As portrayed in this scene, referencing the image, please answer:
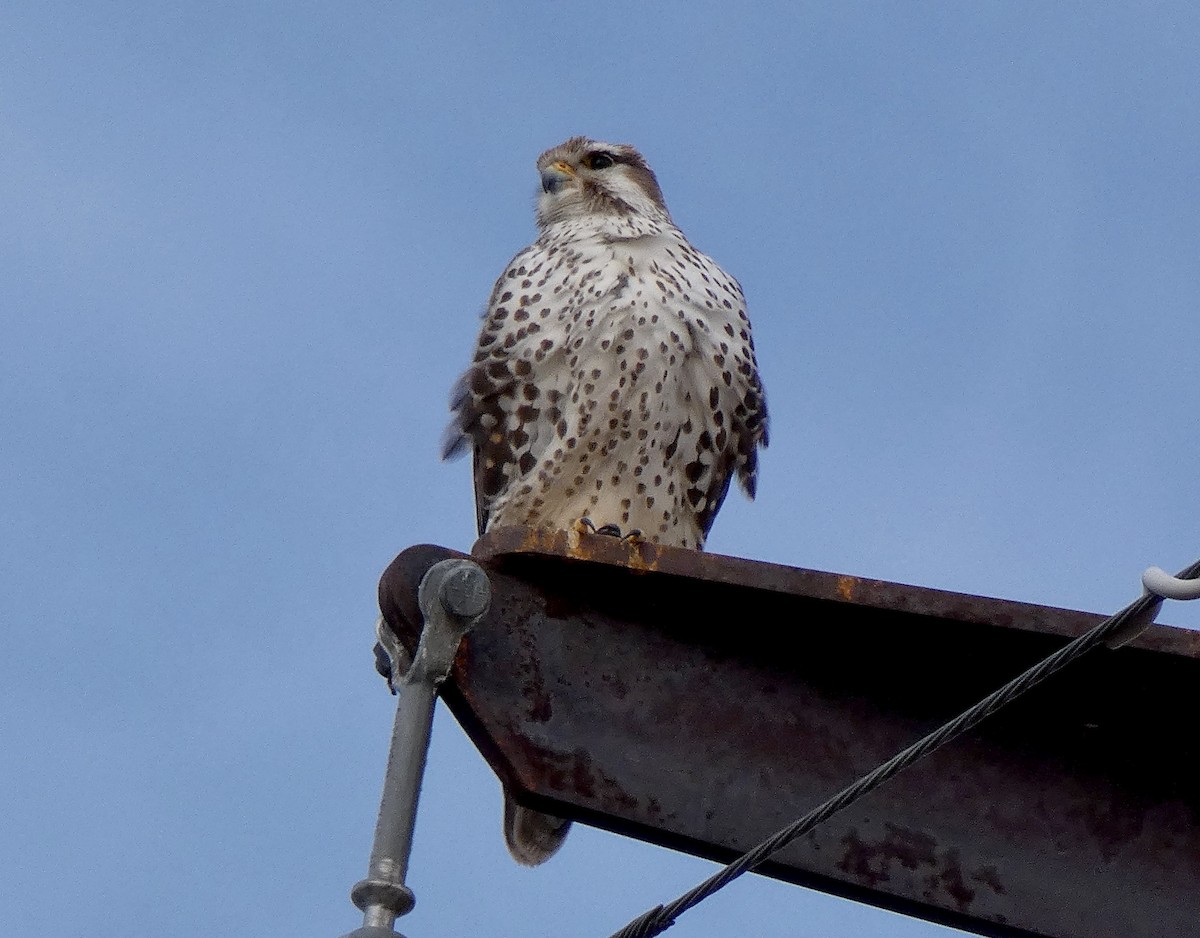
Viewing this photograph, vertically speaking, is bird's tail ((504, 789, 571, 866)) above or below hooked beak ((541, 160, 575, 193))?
below

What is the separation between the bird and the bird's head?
405mm

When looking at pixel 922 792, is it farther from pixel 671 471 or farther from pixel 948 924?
pixel 671 471

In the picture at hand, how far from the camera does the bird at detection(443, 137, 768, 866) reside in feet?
18.1

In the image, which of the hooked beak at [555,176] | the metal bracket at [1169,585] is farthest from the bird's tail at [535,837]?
the hooked beak at [555,176]

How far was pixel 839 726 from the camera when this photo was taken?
3012mm

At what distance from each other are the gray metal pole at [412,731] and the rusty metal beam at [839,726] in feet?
0.33

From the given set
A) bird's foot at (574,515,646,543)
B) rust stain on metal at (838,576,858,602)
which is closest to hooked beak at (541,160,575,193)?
bird's foot at (574,515,646,543)

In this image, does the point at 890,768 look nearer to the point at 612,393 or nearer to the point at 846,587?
the point at 846,587

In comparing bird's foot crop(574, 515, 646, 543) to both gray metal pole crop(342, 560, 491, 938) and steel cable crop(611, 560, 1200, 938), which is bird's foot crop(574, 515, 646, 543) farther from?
steel cable crop(611, 560, 1200, 938)

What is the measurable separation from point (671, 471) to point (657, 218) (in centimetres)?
107

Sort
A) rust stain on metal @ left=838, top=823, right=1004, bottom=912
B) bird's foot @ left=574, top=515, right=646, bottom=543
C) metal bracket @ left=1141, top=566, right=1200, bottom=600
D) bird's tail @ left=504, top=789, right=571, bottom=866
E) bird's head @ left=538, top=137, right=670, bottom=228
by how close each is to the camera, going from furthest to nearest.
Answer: bird's head @ left=538, top=137, right=670, bottom=228 → bird's foot @ left=574, top=515, right=646, bottom=543 → bird's tail @ left=504, top=789, right=571, bottom=866 → rust stain on metal @ left=838, top=823, right=1004, bottom=912 → metal bracket @ left=1141, top=566, right=1200, bottom=600

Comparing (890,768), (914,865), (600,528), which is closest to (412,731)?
(890,768)

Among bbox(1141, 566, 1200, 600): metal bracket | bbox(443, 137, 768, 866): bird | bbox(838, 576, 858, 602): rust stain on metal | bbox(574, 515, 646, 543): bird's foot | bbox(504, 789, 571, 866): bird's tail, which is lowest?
bbox(1141, 566, 1200, 600): metal bracket

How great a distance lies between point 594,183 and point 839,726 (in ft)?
12.6
